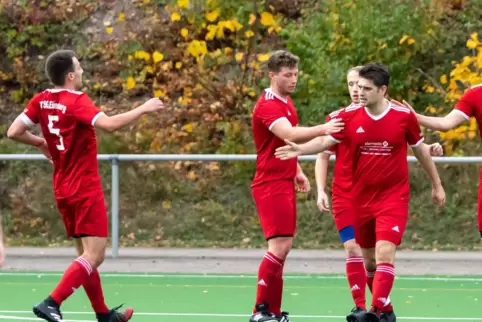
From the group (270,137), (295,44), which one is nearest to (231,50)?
(295,44)

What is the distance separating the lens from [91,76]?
2156 centimetres

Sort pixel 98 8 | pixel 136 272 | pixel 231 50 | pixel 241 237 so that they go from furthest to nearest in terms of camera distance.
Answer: pixel 98 8
pixel 231 50
pixel 241 237
pixel 136 272

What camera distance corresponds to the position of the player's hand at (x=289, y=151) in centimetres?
980

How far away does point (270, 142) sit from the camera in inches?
419

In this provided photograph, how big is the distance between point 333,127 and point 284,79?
2.71 feet

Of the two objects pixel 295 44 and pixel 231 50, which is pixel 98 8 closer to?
pixel 231 50

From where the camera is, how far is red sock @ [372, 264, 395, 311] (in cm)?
972

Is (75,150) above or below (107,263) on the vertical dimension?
above

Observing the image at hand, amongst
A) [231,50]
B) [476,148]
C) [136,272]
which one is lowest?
[136,272]

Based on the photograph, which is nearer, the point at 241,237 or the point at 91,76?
the point at 241,237

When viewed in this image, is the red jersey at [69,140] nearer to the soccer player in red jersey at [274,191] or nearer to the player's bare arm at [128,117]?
the player's bare arm at [128,117]

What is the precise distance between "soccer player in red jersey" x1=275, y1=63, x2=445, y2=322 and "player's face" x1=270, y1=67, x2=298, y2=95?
65cm

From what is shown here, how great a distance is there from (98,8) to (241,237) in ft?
21.9

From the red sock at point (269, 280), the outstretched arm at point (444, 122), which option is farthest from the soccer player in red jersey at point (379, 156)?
the red sock at point (269, 280)
